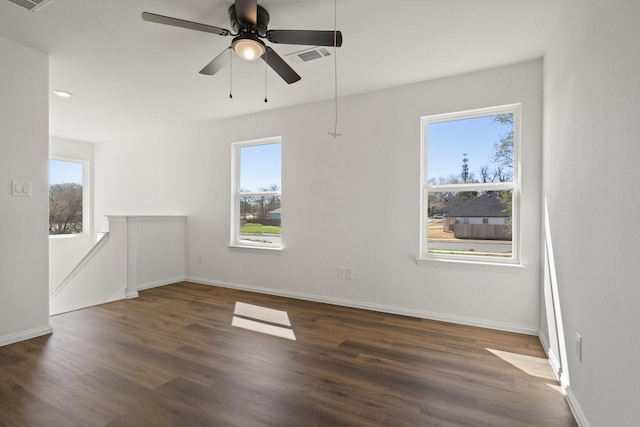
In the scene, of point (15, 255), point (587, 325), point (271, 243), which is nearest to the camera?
point (587, 325)

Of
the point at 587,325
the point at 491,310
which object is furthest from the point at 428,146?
the point at 587,325

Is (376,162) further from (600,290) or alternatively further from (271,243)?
(600,290)

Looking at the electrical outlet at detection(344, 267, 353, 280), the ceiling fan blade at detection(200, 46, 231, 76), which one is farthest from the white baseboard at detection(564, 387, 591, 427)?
the ceiling fan blade at detection(200, 46, 231, 76)

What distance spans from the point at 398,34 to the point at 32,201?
11.4 ft

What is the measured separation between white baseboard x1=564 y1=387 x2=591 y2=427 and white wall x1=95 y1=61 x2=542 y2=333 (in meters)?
1.14

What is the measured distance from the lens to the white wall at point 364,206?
3.02 m

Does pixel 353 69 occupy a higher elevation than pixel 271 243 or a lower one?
higher

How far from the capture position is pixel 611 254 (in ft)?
4.57

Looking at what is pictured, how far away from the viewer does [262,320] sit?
3297 millimetres

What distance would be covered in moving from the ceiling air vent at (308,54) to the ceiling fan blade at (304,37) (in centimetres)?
73

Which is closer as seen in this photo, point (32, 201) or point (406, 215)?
point (32, 201)

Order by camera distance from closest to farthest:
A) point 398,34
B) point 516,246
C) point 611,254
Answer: point 611,254, point 398,34, point 516,246

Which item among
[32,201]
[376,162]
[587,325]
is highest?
[376,162]

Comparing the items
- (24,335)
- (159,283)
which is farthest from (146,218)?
(24,335)
